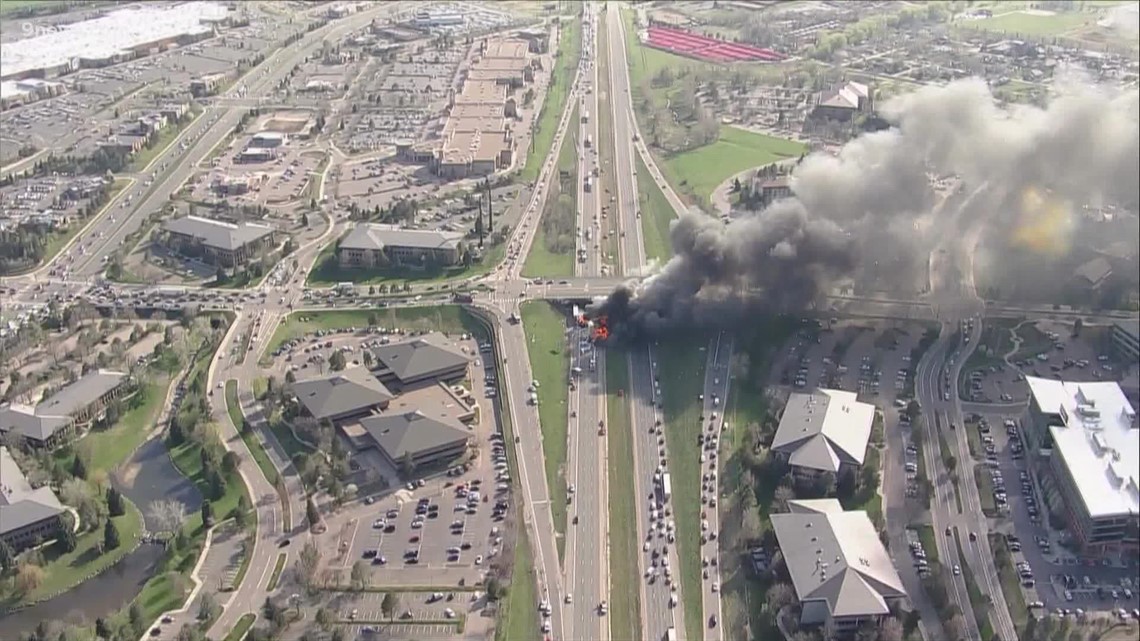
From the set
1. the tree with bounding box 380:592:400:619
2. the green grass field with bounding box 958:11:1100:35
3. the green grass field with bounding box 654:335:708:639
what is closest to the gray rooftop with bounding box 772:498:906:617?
the green grass field with bounding box 654:335:708:639

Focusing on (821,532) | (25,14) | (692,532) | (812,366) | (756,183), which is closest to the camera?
(821,532)

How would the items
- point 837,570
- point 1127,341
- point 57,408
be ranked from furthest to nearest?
point 1127,341, point 57,408, point 837,570

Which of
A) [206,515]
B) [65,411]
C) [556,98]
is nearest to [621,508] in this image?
[206,515]

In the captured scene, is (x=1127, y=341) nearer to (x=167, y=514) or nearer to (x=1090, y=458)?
(x=1090, y=458)

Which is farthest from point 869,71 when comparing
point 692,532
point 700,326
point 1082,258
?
point 692,532

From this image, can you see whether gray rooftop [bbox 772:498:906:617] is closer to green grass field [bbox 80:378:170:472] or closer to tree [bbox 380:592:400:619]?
tree [bbox 380:592:400:619]

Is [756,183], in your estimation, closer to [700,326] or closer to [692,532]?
[700,326]
